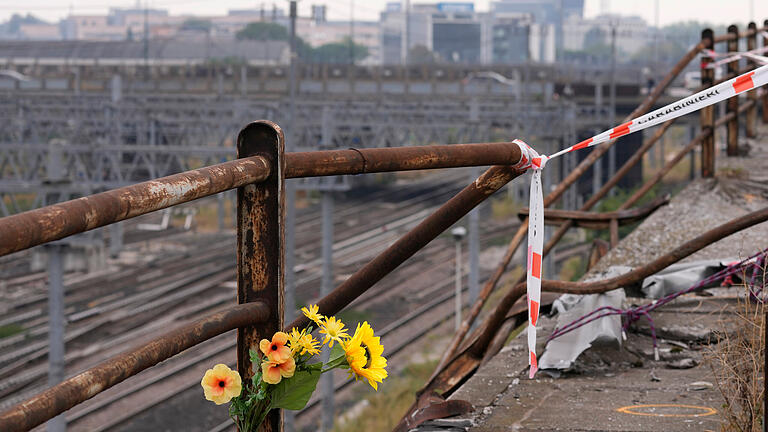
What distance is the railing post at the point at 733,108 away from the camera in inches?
316

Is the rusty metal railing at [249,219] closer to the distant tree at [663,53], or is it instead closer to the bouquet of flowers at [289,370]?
the bouquet of flowers at [289,370]

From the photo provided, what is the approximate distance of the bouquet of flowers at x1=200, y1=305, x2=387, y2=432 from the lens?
6.86 feet

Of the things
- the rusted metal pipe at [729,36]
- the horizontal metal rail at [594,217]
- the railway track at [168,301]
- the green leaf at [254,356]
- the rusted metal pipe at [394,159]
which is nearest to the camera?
the green leaf at [254,356]

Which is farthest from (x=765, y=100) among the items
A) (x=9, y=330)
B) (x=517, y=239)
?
(x=9, y=330)

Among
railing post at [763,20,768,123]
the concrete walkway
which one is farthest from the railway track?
the concrete walkway

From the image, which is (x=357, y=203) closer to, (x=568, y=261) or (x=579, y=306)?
(x=568, y=261)

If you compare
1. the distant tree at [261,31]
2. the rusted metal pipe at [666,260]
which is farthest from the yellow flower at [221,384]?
the distant tree at [261,31]

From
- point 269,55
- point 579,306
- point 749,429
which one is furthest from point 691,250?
point 269,55

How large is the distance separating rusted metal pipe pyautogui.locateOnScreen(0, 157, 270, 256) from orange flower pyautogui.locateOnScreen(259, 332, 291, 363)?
0.34 m

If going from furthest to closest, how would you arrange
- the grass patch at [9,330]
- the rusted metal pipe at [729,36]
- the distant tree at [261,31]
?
the distant tree at [261,31]
the grass patch at [9,330]
the rusted metal pipe at [729,36]

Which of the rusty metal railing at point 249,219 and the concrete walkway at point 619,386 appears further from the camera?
the concrete walkway at point 619,386

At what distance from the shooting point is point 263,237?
7.22 ft

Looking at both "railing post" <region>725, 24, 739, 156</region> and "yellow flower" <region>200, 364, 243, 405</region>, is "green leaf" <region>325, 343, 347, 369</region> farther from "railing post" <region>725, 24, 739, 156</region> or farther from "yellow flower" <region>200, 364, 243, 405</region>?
"railing post" <region>725, 24, 739, 156</region>

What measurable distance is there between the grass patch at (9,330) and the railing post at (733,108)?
790 inches
